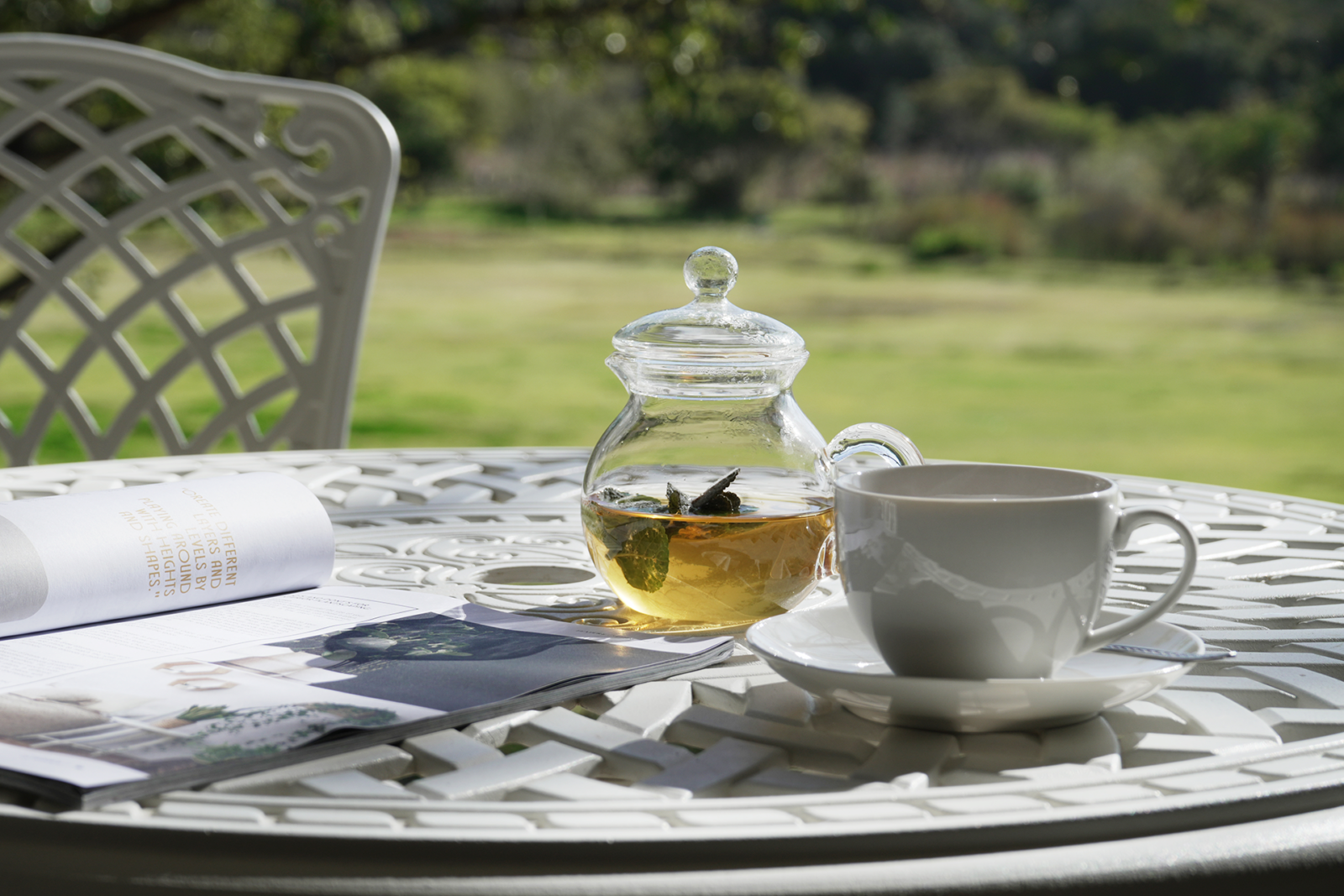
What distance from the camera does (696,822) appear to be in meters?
0.35

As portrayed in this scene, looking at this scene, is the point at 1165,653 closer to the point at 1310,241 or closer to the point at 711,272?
the point at 711,272

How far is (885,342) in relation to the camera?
23.1 ft

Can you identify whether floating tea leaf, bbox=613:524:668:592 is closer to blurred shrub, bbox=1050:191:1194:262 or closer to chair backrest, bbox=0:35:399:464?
chair backrest, bbox=0:35:399:464

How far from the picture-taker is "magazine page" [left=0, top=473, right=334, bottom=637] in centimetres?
54

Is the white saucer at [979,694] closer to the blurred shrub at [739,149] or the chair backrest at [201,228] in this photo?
the chair backrest at [201,228]

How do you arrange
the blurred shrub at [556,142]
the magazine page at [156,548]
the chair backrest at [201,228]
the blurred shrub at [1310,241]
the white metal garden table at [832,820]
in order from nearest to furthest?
1. the white metal garden table at [832,820]
2. the magazine page at [156,548]
3. the chair backrest at [201,228]
4. the blurred shrub at [1310,241]
5. the blurred shrub at [556,142]

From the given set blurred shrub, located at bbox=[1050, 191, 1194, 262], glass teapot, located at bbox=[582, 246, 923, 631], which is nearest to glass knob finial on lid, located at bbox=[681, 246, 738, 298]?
glass teapot, located at bbox=[582, 246, 923, 631]

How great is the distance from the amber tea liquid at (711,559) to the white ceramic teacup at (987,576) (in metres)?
0.11

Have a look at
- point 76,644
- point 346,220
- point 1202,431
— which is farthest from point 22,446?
point 1202,431

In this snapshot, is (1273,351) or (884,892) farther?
(1273,351)

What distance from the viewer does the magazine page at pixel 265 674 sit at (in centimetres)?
40

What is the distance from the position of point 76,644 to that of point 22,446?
99 cm

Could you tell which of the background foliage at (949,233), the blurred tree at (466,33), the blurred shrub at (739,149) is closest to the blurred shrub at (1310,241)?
the background foliage at (949,233)

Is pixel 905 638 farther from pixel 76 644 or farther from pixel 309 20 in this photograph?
pixel 309 20
